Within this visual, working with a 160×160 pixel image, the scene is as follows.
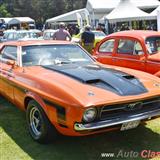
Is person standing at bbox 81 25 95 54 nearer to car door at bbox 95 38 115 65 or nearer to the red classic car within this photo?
car door at bbox 95 38 115 65

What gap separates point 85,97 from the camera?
14.8 ft

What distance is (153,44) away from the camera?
8.15m

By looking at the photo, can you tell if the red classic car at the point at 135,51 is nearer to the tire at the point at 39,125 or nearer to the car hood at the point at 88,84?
the car hood at the point at 88,84

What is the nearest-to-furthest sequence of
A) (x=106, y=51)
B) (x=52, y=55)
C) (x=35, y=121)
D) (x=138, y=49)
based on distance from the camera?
1. (x=35, y=121)
2. (x=52, y=55)
3. (x=138, y=49)
4. (x=106, y=51)

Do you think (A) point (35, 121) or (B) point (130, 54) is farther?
(B) point (130, 54)

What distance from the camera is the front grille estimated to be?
4.59m

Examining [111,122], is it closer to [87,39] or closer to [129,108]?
[129,108]

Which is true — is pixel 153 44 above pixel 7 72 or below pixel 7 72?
above

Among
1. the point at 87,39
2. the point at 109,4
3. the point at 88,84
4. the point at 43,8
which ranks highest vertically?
the point at 43,8

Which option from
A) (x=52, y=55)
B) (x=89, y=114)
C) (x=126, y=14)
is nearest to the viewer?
(x=89, y=114)

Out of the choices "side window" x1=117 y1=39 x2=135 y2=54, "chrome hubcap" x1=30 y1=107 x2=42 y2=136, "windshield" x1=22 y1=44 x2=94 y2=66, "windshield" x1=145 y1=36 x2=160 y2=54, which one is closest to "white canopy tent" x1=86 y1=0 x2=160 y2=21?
"side window" x1=117 y1=39 x2=135 y2=54

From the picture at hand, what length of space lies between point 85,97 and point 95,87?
0.34 meters

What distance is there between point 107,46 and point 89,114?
4786mm

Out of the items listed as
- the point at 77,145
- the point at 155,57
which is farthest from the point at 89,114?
the point at 155,57
